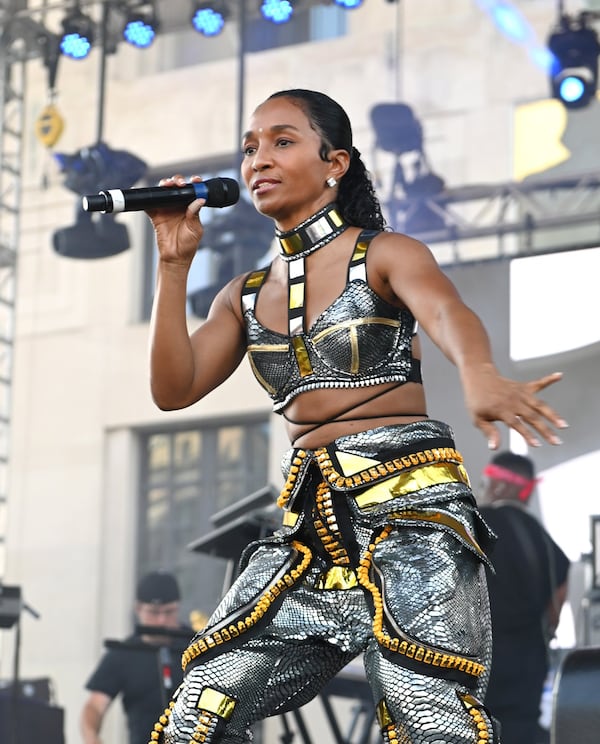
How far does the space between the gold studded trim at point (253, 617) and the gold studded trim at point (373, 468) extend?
146 mm

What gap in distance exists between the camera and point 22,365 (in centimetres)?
821

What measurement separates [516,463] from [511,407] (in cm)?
377

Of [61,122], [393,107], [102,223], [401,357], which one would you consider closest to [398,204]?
[393,107]

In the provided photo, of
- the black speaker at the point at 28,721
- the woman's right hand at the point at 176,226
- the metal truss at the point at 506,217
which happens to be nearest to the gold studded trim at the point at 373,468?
the woman's right hand at the point at 176,226

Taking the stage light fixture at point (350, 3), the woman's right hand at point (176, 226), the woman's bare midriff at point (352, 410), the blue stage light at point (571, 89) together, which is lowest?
the woman's bare midriff at point (352, 410)

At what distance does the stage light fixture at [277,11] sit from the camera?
6805 mm

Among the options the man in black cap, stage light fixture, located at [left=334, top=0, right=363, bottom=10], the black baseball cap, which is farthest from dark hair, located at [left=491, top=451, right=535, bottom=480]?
stage light fixture, located at [left=334, top=0, right=363, bottom=10]

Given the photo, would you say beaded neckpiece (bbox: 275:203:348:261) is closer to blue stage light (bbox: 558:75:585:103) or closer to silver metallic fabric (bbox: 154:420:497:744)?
silver metallic fabric (bbox: 154:420:497:744)

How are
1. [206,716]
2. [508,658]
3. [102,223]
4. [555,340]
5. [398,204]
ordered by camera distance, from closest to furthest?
[206,716]
[508,658]
[555,340]
[398,204]
[102,223]

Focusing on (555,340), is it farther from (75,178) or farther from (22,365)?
(22,365)

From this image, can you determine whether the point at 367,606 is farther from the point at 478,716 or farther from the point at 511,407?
the point at 511,407

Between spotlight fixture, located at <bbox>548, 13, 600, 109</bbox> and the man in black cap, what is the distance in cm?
296

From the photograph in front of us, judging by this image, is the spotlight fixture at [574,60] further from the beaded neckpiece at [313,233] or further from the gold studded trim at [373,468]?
the gold studded trim at [373,468]

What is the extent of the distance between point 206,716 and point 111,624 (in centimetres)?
544
